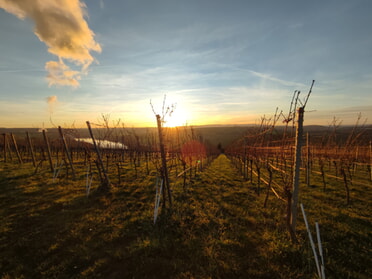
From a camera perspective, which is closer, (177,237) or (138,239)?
(138,239)

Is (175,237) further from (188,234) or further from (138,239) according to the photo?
(138,239)

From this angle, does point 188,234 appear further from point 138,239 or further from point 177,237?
point 138,239

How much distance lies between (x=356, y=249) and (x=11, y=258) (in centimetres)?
799

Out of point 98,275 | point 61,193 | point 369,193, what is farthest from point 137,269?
point 369,193

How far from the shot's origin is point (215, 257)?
3.52 meters

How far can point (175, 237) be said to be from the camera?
167 inches

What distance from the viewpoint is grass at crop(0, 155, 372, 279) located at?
10.6 feet

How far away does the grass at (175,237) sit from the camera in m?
3.22

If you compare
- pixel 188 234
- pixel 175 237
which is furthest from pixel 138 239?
pixel 188 234

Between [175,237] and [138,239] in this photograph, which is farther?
[175,237]

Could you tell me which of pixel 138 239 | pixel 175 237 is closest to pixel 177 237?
pixel 175 237

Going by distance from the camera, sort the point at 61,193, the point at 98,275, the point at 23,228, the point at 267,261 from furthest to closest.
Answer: the point at 61,193 < the point at 23,228 < the point at 267,261 < the point at 98,275

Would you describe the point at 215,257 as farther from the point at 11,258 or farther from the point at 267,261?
the point at 11,258

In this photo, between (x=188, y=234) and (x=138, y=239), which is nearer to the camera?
(x=138, y=239)
